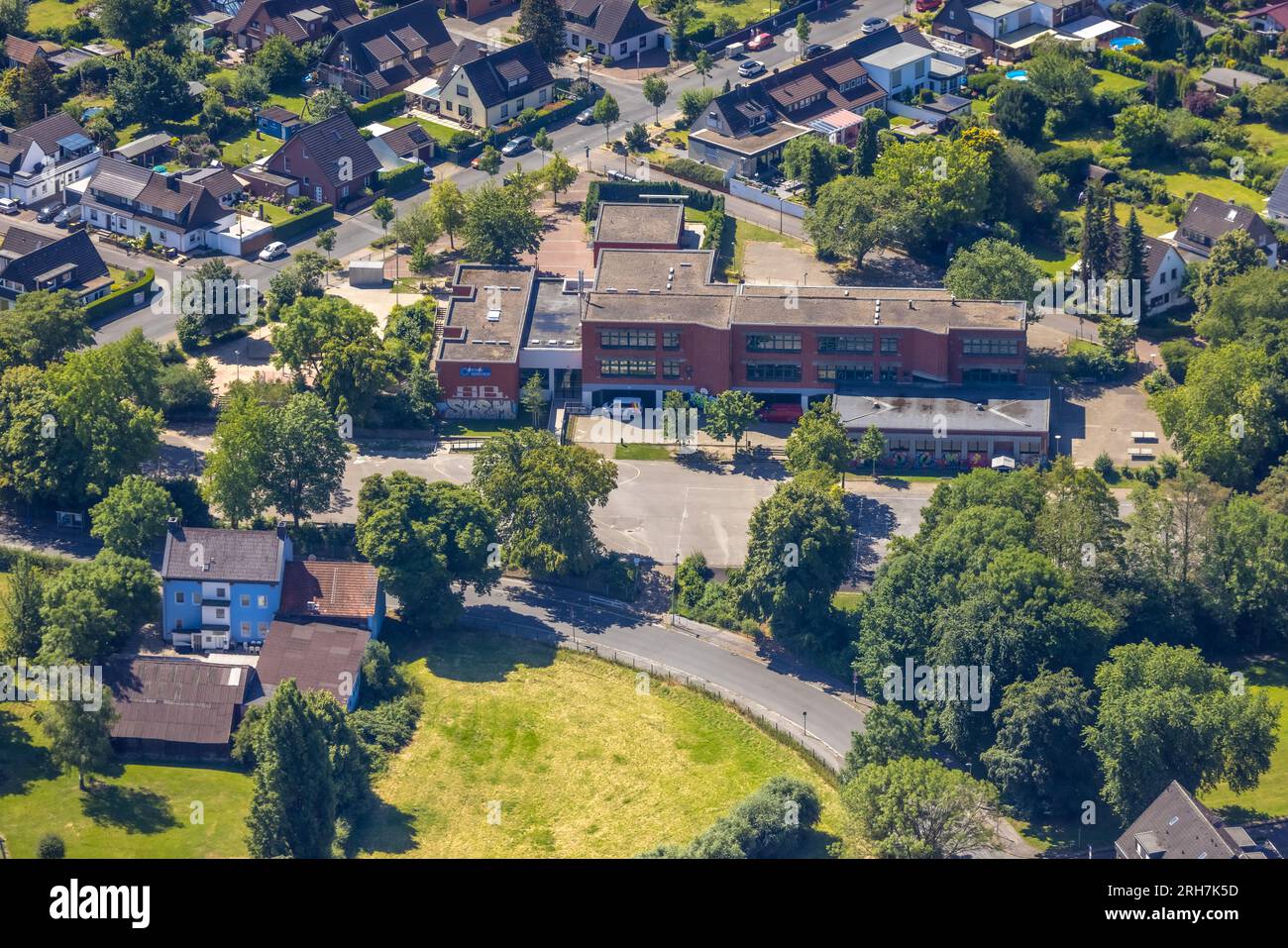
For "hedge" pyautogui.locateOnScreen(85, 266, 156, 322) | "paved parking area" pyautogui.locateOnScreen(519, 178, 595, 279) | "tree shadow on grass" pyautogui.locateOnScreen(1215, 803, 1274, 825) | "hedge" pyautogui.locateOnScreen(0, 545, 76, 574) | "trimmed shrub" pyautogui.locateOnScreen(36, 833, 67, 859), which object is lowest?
"trimmed shrub" pyautogui.locateOnScreen(36, 833, 67, 859)

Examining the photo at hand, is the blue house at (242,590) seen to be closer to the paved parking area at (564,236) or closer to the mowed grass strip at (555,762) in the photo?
the mowed grass strip at (555,762)

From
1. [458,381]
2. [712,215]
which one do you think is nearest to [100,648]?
[458,381]

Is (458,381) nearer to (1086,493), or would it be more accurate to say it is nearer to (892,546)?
(892,546)

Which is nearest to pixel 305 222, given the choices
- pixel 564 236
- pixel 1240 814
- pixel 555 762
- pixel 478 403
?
pixel 564 236

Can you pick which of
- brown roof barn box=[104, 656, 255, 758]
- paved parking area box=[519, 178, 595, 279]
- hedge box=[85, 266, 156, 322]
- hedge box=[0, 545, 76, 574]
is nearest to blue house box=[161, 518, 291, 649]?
brown roof barn box=[104, 656, 255, 758]

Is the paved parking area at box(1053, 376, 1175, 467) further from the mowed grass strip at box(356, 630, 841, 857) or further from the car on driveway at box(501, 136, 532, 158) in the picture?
the car on driveway at box(501, 136, 532, 158)

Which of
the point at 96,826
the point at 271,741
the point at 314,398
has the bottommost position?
the point at 96,826
